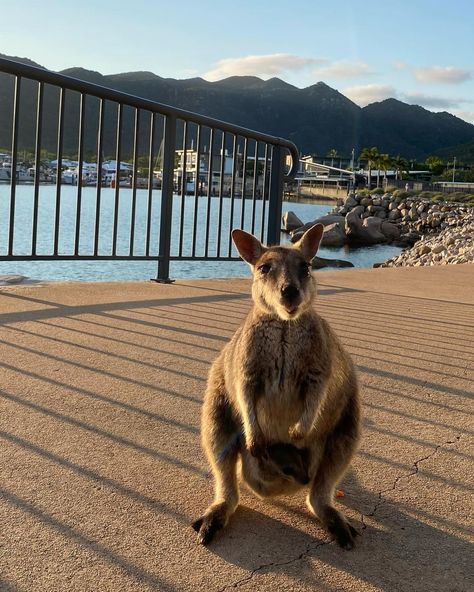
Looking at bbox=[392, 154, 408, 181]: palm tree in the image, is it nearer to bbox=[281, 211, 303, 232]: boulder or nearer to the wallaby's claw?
bbox=[281, 211, 303, 232]: boulder

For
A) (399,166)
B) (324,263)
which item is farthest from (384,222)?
(399,166)

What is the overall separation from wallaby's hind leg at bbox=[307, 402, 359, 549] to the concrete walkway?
0.06 m

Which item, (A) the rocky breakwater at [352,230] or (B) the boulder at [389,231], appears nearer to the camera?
(A) the rocky breakwater at [352,230]

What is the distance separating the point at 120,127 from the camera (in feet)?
20.6

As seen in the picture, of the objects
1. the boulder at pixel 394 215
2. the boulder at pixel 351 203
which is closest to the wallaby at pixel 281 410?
the boulder at pixel 394 215

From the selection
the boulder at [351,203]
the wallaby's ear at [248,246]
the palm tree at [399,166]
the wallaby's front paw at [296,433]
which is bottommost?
the wallaby's front paw at [296,433]

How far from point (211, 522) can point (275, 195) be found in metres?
6.22

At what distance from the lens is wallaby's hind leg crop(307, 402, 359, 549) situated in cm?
208

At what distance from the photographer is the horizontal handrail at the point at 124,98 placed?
528 centimetres

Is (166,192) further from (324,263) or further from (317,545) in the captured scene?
(324,263)

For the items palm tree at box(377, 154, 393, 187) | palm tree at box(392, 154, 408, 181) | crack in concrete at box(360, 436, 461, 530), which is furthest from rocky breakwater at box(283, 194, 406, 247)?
palm tree at box(392, 154, 408, 181)

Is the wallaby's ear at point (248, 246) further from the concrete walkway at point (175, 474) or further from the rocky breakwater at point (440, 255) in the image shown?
the rocky breakwater at point (440, 255)

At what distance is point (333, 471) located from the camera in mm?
2170

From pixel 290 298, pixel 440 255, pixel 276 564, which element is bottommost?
pixel 276 564
